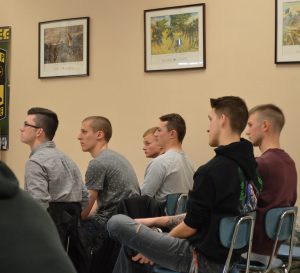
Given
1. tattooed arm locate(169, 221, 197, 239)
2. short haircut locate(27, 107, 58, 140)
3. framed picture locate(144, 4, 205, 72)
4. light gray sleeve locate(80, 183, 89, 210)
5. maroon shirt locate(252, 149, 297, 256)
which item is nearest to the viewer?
tattooed arm locate(169, 221, 197, 239)

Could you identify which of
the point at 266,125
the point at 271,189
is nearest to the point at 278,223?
the point at 271,189

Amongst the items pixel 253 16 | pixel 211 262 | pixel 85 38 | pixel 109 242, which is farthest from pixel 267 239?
pixel 85 38

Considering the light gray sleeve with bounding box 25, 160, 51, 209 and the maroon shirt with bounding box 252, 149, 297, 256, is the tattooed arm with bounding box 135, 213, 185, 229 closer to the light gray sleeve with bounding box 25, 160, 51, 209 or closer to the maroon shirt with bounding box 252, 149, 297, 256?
the maroon shirt with bounding box 252, 149, 297, 256

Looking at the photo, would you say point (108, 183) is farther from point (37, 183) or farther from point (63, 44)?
point (63, 44)

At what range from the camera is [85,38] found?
182 inches

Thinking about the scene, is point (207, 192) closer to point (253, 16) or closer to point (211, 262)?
point (211, 262)

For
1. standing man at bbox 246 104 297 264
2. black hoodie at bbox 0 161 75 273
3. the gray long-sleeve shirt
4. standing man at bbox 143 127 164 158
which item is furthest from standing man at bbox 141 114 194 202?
black hoodie at bbox 0 161 75 273

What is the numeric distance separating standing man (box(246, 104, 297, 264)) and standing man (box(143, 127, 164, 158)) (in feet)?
3.43

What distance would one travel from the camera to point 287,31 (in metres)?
3.82

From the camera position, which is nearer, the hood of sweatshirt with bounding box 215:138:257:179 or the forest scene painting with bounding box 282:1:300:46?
the hood of sweatshirt with bounding box 215:138:257:179

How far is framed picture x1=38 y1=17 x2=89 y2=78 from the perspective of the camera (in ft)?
15.2

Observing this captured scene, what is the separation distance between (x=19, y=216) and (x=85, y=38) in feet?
13.1

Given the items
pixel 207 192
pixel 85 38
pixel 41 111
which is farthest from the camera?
pixel 85 38

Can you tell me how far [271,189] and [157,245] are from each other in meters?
0.75
